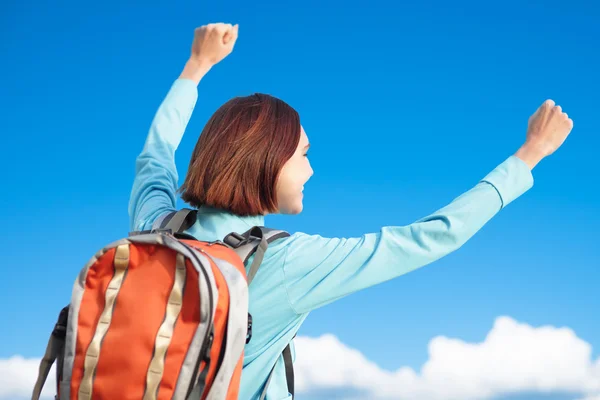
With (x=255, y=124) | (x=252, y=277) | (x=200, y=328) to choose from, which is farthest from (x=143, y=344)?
(x=255, y=124)

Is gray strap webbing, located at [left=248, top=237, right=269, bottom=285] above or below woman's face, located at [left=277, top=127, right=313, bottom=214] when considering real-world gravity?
below

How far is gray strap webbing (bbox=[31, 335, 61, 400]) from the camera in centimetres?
245

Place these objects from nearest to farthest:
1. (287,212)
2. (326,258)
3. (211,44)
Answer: (326,258) → (287,212) → (211,44)

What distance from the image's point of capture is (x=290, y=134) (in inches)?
114

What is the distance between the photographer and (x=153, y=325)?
227 centimetres

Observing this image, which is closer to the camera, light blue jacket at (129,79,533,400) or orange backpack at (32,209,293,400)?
orange backpack at (32,209,293,400)

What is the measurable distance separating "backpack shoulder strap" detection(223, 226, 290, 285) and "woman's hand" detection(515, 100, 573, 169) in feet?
4.20

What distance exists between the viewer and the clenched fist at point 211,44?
4.08m

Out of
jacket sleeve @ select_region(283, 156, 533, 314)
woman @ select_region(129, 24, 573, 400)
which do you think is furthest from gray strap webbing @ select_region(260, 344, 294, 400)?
jacket sleeve @ select_region(283, 156, 533, 314)

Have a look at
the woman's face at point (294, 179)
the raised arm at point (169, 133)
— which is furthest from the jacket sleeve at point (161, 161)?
the woman's face at point (294, 179)

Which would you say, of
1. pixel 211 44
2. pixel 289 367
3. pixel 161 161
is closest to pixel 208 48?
pixel 211 44

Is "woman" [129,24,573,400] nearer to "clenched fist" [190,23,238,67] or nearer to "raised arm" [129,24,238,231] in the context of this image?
"raised arm" [129,24,238,231]

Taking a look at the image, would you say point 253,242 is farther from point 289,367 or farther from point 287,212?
point 289,367

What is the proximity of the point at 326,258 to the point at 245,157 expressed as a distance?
1.73ft
